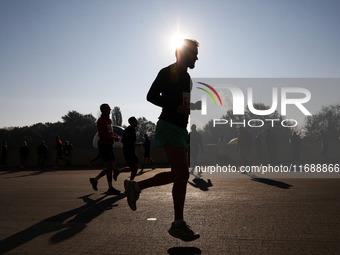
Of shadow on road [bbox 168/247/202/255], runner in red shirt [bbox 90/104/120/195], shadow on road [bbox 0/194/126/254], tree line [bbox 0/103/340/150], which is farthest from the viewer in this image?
tree line [bbox 0/103/340/150]

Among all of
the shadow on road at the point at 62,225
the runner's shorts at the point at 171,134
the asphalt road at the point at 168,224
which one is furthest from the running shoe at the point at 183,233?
the shadow on road at the point at 62,225

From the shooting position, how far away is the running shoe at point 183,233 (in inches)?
130

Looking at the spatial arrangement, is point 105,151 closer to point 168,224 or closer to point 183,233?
point 168,224

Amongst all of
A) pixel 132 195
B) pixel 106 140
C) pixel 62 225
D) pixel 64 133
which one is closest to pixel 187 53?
pixel 132 195

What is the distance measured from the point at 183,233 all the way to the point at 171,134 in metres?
0.97

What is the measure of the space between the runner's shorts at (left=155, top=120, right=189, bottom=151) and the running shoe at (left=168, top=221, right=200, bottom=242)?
796 mm

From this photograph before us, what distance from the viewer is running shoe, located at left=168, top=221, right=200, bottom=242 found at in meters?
3.30

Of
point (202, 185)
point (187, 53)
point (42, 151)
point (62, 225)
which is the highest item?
point (187, 53)

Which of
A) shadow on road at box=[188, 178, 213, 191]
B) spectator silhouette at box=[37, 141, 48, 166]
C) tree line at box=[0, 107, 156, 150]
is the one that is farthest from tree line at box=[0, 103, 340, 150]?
shadow on road at box=[188, 178, 213, 191]

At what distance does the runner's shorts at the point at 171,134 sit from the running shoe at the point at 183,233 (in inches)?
31.3

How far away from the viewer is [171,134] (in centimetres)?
356

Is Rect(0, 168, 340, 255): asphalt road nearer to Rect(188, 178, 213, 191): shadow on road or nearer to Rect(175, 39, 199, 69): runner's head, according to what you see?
Rect(188, 178, 213, 191): shadow on road

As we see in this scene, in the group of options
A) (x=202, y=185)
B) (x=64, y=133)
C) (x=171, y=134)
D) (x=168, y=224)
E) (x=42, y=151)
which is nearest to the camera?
(x=171, y=134)

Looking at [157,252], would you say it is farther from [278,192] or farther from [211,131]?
[211,131]
